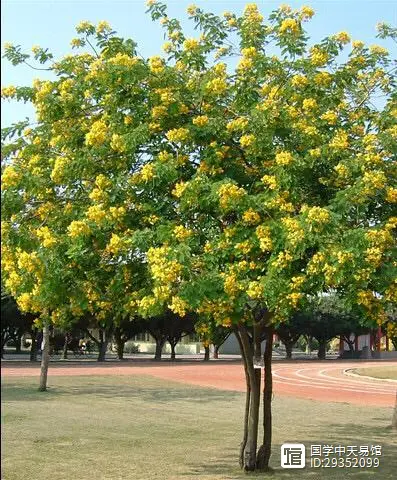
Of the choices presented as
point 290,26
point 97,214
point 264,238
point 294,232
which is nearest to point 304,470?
point 264,238

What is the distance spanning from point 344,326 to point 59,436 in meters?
60.0

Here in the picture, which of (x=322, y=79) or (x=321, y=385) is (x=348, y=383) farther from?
(x=322, y=79)

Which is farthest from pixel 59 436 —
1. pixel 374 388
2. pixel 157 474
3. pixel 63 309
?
pixel 374 388

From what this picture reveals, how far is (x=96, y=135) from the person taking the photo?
8477 millimetres

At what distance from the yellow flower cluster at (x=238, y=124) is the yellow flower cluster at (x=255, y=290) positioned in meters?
2.23

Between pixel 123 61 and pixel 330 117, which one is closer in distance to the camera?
pixel 123 61

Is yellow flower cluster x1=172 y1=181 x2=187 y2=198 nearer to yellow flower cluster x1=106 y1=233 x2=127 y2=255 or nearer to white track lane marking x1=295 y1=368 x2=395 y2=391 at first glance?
yellow flower cluster x1=106 y1=233 x2=127 y2=255

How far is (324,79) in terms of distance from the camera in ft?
30.7

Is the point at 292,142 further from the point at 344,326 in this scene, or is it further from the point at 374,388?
the point at 344,326

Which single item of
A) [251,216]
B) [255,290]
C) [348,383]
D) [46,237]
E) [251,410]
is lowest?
[348,383]

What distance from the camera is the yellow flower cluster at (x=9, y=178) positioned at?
27.8 feet

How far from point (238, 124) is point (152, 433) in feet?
25.2

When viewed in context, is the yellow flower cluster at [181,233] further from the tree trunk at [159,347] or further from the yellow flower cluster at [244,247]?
the tree trunk at [159,347]

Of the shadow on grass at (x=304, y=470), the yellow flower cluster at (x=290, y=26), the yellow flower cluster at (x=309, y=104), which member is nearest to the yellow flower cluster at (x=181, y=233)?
the yellow flower cluster at (x=309, y=104)
